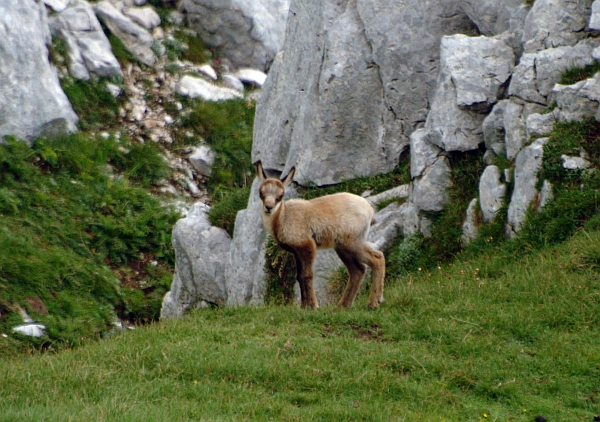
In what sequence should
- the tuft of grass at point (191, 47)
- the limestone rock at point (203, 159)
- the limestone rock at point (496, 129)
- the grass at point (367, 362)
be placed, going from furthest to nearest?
the tuft of grass at point (191, 47), the limestone rock at point (203, 159), the limestone rock at point (496, 129), the grass at point (367, 362)

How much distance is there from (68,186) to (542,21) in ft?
46.6

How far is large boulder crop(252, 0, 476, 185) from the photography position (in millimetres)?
16422

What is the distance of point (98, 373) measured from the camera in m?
9.56

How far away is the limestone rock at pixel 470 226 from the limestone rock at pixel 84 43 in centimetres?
1609

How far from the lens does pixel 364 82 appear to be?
1678 centimetres

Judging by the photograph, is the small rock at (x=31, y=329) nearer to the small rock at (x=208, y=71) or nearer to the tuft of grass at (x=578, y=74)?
the tuft of grass at (x=578, y=74)

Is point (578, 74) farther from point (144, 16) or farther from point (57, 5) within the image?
point (144, 16)

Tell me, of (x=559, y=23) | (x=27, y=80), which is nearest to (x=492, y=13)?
(x=559, y=23)

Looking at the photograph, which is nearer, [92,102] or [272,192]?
[272,192]

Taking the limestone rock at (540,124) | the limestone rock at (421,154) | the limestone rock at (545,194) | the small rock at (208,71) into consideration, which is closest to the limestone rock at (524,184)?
the limestone rock at (545,194)

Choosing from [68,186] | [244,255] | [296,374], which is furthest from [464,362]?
[68,186]

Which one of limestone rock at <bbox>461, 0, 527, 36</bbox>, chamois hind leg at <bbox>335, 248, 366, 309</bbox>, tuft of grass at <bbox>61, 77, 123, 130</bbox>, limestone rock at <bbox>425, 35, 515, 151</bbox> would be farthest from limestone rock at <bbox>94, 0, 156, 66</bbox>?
chamois hind leg at <bbox>335, 248, 366, 309</bbox>

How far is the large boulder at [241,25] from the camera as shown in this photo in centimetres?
3003

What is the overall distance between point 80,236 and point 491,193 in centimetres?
1263
